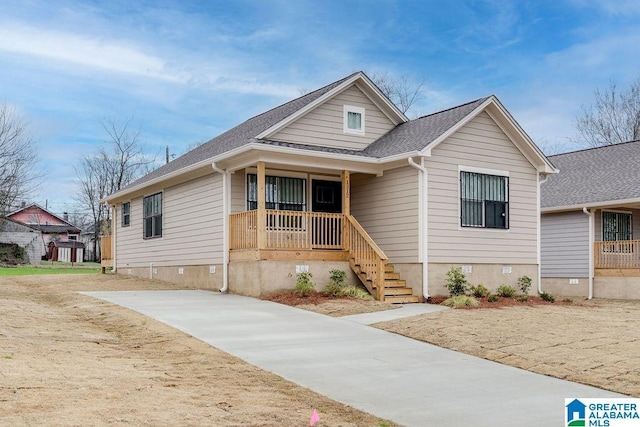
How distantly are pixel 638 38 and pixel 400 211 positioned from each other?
14.8m

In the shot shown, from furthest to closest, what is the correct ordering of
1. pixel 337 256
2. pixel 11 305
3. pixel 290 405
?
pixel 337 256 < pixel 11 305 < pixel 290 405

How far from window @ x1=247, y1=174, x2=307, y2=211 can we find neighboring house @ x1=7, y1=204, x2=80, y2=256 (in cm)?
4726

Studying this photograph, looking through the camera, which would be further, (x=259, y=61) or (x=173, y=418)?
(x=259, y=61)

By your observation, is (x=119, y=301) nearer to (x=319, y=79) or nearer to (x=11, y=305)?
(x=11, y=305)

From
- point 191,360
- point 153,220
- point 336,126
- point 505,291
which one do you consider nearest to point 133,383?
point 191,360

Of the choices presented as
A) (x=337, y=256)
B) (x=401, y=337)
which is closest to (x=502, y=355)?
(x=401, y=337)

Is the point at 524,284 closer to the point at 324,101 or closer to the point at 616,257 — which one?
the point at 616,257

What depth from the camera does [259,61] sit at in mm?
25141

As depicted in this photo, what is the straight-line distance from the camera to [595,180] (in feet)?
83.1

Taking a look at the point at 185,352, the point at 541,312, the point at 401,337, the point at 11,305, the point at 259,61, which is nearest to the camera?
the point at 185,352

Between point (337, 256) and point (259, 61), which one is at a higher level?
point (259, 61)

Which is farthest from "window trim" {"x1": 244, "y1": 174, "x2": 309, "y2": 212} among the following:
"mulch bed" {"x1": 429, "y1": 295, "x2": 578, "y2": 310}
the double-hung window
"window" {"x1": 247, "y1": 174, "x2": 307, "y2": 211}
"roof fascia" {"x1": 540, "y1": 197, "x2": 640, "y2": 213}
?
the double-hung window

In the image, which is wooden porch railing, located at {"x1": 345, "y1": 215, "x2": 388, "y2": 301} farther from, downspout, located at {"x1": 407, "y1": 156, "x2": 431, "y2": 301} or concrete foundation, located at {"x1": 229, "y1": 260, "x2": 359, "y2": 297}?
downspout, located at {"x1": 407, "y1": 156, "x2": 431, "y2": 301}

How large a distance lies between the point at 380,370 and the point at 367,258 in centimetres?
816
